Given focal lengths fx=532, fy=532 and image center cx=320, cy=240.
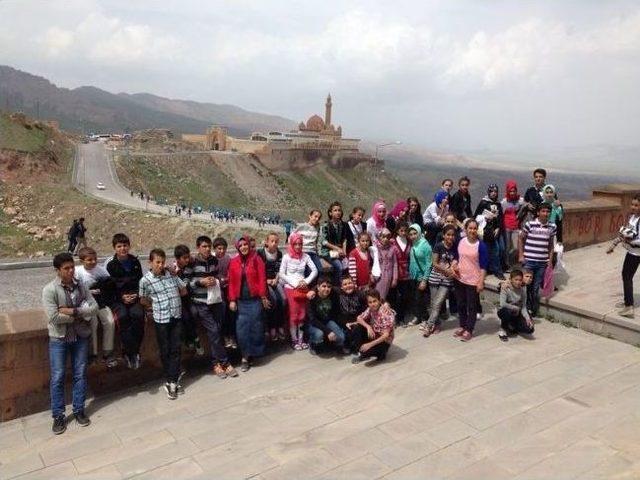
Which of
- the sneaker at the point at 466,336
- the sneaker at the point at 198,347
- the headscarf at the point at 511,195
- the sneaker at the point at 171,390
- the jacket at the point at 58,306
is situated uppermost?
the headscarf at the point at 511,195

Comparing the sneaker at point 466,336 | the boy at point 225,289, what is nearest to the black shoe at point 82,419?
the boy at point 225,289

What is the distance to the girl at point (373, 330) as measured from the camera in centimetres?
547

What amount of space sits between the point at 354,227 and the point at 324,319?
61.0 inches

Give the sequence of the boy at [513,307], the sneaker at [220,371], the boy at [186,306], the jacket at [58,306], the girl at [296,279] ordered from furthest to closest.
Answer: the boy at [513,307] < the girl at [296,279] < the sneaker at [220,371] < the boy at [186,306] < the jacket at [58,306]

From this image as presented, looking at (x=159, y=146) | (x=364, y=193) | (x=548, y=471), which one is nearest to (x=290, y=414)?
(x=548, y=471)

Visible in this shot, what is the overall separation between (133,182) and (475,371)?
50.2 m

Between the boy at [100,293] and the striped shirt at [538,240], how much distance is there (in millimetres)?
4770

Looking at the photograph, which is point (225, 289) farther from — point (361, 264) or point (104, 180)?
point (104, 180)

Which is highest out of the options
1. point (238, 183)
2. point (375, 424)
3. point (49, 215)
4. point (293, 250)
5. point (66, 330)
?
point (293, 250)

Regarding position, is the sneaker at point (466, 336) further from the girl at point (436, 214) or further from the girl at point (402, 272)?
the girl at point (436, 214)

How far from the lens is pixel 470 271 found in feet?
20.0

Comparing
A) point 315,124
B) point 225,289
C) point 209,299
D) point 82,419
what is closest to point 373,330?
point 225,289

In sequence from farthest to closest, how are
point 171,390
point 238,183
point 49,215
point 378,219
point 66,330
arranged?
1. point 238,183
2. point 49,215
3. point 378,219
4. point 171,390
5. point 66,330

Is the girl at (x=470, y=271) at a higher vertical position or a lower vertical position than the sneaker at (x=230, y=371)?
higher
